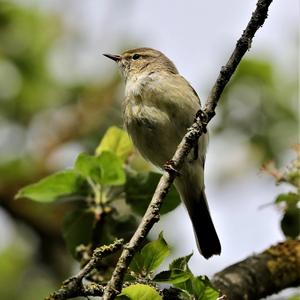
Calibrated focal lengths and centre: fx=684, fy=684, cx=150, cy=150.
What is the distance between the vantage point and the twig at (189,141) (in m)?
2.38

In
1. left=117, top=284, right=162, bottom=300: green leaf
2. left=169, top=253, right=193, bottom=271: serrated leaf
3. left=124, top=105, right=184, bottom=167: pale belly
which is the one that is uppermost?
left=124, top=105, right=184, bottom=167: pale belly

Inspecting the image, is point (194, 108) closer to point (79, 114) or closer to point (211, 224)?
point (211, 224)

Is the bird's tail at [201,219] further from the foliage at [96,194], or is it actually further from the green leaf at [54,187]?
the green leaf at [54,187]

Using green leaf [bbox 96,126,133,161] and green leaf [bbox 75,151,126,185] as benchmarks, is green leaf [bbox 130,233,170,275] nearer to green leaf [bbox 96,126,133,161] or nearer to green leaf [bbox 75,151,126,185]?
green leaf [bbox 75,151,126,185]

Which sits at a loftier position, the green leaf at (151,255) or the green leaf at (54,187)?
the green leaf at (54,187)

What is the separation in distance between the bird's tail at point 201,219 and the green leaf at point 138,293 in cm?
225

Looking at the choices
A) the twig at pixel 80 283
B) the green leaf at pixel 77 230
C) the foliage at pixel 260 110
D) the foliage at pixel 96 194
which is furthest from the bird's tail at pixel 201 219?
the twig at pixel 80 283

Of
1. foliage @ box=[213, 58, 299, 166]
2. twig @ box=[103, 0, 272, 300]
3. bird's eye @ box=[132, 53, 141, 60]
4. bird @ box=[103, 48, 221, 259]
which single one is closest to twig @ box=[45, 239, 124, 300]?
twig @ box=[103, 0, 272, 300]

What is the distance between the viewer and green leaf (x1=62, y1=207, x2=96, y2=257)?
3576mm

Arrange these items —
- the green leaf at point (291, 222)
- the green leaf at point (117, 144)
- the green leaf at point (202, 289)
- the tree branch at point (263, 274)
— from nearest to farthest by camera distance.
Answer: the green leaf at point (202, 289) → the tree branch at point (263, 274) → the green leaf at point (291, 222) → the green leaf at point (117, 144)

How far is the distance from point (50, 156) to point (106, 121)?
674 millimetres

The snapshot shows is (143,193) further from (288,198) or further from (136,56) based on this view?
(136,56)

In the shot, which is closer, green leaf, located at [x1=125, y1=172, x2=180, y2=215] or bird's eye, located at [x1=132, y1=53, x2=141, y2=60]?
green leaf, located at [x1=125, y1=172, x2=180, y2=215]

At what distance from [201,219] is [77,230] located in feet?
5.76
